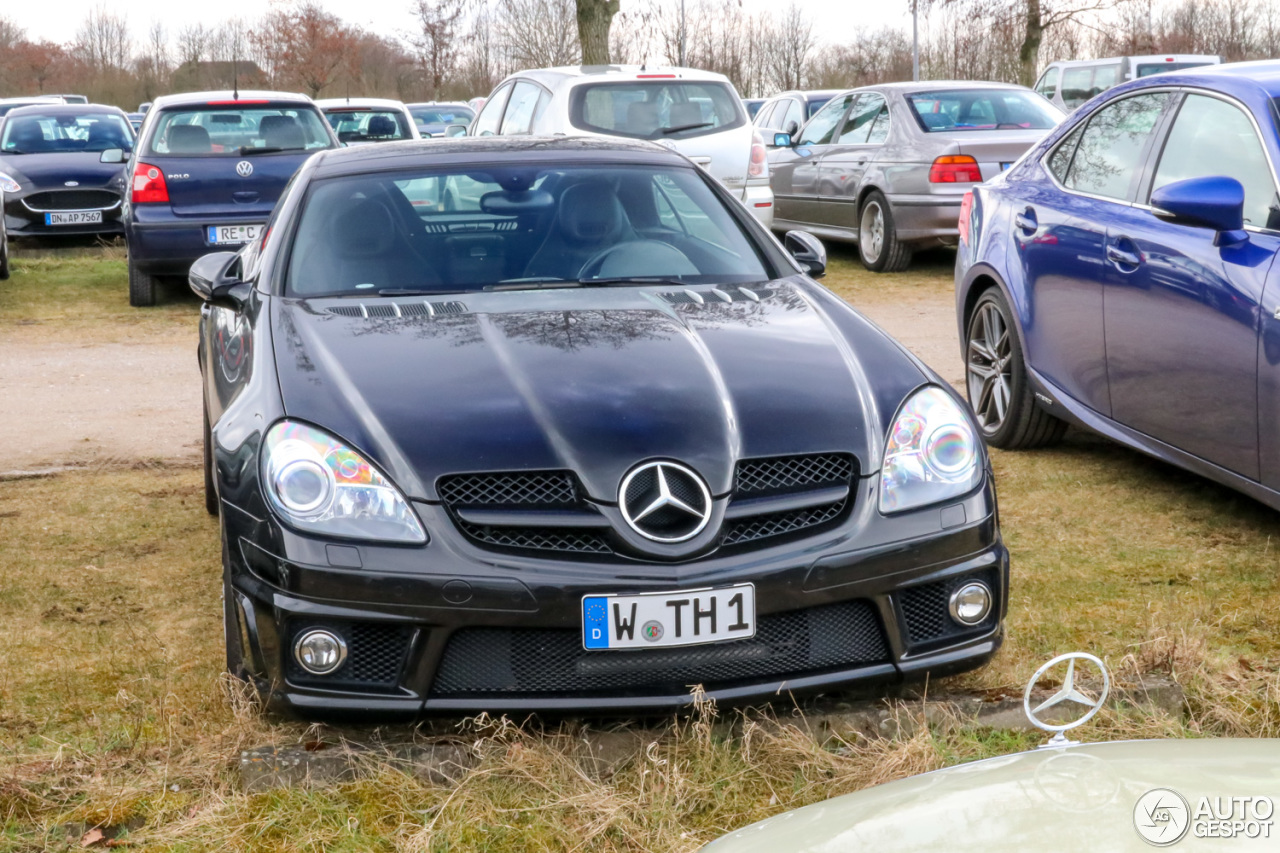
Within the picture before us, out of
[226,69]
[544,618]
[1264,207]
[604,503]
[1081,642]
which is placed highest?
[226,69]

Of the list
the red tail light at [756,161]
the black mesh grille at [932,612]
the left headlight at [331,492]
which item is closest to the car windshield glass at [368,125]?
the red tail light at [756,161]

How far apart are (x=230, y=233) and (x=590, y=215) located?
266 inches

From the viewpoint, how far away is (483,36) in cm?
5175

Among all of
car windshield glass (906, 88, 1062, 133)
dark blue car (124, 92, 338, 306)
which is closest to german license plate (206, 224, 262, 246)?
dark blue car (124, 92, 338, 306)

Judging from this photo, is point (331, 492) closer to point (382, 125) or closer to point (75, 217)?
point (75, 217)

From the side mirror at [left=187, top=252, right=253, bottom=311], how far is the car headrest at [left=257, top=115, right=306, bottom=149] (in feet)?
20.6

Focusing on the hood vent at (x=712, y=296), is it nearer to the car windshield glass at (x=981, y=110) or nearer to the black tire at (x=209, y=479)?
the black tire at (x=209, y=479)

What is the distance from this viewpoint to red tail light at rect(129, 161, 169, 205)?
10.6m

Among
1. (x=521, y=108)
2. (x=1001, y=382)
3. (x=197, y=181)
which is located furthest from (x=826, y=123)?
(x=1001, y=382)

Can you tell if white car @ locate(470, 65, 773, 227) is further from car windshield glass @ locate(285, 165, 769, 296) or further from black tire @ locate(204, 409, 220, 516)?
car windshield glass @ locate(285, 165, 769, 296)

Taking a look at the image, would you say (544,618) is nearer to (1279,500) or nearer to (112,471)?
(1279,500)

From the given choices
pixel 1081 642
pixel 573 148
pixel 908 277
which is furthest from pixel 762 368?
pixel 908 277

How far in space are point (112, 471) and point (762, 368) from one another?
11.6 feet

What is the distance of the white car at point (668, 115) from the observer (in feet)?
37.2
